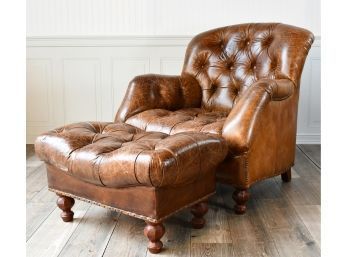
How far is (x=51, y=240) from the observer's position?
5.57 feet

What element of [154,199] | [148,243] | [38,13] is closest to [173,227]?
[148,243]

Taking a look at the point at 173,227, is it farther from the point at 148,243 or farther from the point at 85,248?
the point at 85,248

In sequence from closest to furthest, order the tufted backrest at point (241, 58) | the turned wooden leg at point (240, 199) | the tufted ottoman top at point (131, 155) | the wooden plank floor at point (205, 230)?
the tufted ottoman top at point (131, 155)
the wooden plank floor at point (205, 230)
the turned wooden leg at point (240, 199)
the tufted backrest at point (241, 58)

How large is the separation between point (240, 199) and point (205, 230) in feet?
0.84

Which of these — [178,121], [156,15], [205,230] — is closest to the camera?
[205,230]

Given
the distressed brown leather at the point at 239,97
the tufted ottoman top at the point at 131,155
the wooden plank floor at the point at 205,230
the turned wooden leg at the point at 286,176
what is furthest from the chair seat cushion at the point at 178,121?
the turned wooden leg at the point at 286,176

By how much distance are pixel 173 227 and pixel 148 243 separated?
189mm

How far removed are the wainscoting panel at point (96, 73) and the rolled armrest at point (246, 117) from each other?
4.88ft

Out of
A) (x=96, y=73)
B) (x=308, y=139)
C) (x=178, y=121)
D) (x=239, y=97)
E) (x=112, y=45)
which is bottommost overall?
(x=308, y=139)

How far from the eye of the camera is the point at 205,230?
178cm

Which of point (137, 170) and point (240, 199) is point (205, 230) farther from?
point (137, 170)

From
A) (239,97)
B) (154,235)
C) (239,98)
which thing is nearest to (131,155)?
(154,235)

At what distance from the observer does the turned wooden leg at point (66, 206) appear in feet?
6.09

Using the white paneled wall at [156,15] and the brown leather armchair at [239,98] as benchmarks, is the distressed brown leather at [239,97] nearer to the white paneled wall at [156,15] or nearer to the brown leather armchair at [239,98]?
the brown leather armchair at [239,98]
